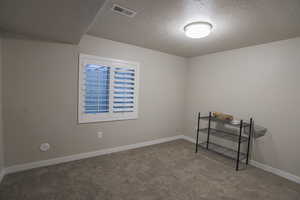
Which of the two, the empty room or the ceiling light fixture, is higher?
the ceiling light fixture

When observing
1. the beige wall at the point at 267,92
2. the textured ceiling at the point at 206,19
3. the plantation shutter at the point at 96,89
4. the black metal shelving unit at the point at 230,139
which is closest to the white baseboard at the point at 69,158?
the plantation shutter at the point at 96,89

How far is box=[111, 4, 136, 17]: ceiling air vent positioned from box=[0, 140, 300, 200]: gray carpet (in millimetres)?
2359

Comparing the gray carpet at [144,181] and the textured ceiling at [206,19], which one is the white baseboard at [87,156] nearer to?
the gray carpet at [144,181]

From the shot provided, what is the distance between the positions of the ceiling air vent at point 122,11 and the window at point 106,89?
114 centimetres

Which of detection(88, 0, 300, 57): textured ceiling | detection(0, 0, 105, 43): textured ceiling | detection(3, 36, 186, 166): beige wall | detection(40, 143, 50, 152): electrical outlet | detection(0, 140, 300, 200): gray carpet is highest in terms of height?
detection(88, 0, 300, 57): textured ceiling

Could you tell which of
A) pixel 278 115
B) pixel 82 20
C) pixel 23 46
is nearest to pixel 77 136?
pixel 23 46

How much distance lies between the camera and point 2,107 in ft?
6.81

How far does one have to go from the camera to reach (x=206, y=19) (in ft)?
6.16

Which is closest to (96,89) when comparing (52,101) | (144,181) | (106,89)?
(106,89)

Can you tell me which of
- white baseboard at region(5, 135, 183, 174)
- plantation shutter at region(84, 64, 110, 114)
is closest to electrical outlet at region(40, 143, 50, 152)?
white baseboard at region(5, 135, 183, 174)

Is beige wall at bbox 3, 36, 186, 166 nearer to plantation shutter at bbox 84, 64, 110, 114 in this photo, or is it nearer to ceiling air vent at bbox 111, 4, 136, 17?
plantation shutter at bbox 84, 64, 110, 114

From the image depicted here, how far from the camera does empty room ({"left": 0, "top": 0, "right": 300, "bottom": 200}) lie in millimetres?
1757

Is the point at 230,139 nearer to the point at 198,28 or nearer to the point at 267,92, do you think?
the point at 267,92

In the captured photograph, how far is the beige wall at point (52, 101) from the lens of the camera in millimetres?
2139
